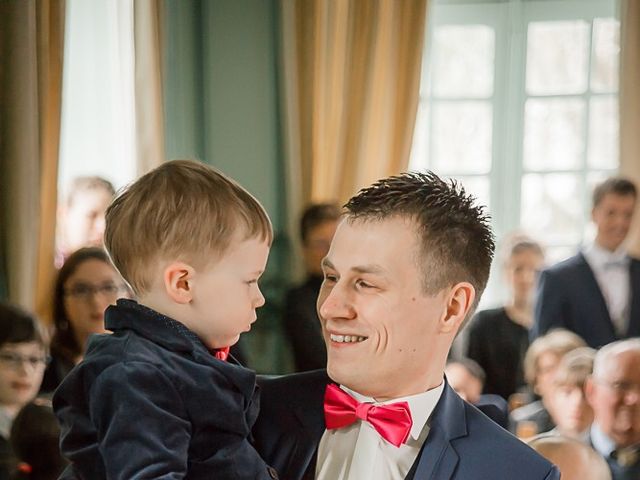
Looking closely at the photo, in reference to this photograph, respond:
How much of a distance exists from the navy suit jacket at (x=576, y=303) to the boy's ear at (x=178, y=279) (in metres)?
2.73

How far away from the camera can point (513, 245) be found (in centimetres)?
426

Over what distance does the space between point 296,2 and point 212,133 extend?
0.77m

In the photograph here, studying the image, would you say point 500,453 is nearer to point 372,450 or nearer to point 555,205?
point 372,450

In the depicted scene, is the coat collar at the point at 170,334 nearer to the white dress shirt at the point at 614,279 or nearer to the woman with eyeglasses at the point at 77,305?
the woman with eyeglasses at the point at 77,305

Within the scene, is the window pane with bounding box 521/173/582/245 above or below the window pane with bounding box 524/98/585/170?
below

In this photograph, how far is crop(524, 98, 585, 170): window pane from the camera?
Result: 5375 millimetres

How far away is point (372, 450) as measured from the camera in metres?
1.52

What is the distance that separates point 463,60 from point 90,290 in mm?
3025

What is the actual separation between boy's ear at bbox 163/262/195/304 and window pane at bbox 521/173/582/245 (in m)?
4.12

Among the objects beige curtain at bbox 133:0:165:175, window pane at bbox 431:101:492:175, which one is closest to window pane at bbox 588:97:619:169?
window pane at bbox 431:101:492:175

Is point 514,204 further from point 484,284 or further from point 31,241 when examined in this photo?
point 484,284

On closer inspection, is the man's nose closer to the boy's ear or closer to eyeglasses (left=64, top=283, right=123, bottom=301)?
the boy's ear

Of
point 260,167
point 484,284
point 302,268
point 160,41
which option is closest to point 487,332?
point 302,268

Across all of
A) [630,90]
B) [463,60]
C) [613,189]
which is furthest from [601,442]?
[463,60]
